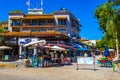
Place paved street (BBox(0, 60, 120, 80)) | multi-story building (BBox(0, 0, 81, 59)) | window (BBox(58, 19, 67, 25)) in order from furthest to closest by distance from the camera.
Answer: window (BBox(58, 19, 67, 25)) → multi-story building (BBox(0, 0, 81, 59)) → paved street (BBox(0, 60, 120, 80))

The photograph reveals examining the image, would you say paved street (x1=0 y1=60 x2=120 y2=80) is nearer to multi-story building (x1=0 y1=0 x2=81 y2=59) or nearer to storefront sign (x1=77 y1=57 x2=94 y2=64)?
storefront sign (x1=77 y1=57 x2=94 y2=64)

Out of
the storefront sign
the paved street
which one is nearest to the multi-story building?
the storefront sign

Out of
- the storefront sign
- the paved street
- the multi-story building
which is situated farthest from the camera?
the multi-story building

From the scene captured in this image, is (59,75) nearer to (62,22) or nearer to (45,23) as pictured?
(45,23)

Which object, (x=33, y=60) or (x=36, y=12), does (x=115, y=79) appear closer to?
(x=33, y=60)

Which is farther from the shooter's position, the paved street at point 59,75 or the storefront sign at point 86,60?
the storefront sign at point 86,60

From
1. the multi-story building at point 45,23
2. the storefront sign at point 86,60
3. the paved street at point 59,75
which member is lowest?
the paved street at point 59,75

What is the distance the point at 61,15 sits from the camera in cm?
7881

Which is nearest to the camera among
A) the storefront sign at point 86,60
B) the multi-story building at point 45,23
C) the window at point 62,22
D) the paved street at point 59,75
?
the paved street at point 59,75

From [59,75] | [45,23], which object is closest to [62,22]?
[45,23]

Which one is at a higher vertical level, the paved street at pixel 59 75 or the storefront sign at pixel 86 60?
the storefront sign at pixel 86 60

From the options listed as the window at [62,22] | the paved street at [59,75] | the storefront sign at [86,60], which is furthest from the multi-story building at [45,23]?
the paved street at [59,75]

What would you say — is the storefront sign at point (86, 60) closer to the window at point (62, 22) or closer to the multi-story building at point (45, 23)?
Result: the multi-story building at point (45, 23)

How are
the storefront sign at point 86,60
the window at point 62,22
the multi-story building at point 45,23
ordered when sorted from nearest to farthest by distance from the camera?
the storefront sign at point 86,60 → the multi-story building at point 45,23 → the window at point 62,22
